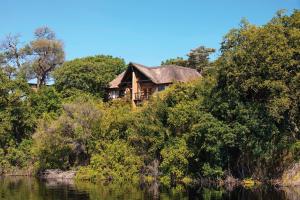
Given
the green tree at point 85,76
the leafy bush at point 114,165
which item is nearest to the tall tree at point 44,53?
the green tree at point 85,76

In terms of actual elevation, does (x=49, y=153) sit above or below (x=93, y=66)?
below

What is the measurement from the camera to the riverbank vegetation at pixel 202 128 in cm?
3888

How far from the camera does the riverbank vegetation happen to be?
38.9 metres

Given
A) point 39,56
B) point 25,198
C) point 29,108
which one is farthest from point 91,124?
point 39,56

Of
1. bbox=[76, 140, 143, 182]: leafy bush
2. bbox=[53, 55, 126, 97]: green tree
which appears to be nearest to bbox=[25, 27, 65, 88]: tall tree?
bbox=[53, 55, 126, 97]: green tree

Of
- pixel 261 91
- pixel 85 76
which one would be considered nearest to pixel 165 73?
pixel 85 76

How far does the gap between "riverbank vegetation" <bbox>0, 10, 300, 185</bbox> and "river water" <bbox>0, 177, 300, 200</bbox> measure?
4035mm

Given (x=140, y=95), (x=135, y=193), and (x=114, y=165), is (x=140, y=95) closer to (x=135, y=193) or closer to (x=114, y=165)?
(x=114, y=165)

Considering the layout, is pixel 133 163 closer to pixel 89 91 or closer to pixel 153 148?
pixel 153 148

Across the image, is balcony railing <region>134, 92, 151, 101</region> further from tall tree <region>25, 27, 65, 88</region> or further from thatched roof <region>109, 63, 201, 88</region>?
tall tree <region>25, 27, 65, 88</region>

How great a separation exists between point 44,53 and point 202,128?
168ft

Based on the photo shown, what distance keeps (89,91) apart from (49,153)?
1890 cm

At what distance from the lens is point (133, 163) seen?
152 feet

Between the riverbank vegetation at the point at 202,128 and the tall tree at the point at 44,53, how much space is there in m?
26.5
